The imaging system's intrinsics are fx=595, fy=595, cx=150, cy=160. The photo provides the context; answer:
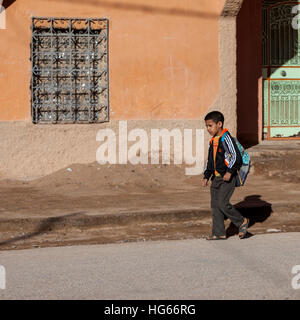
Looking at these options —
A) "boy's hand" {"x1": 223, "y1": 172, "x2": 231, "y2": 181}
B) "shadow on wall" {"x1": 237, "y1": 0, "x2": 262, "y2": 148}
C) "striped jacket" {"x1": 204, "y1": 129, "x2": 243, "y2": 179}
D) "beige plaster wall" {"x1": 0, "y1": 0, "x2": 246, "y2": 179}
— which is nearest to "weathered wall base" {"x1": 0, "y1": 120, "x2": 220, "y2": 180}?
"beige plaster wall" {"x1": 0, "y1": 0, "x2": 246, "y2": 179}

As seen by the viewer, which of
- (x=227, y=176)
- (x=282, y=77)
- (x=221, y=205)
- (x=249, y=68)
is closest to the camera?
(x=227, y=176)

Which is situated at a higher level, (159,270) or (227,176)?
(227,176)

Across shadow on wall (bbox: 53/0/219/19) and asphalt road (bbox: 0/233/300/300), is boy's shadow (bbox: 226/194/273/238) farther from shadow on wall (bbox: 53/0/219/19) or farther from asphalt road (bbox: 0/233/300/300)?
shadow on wall (bbox: 53/0/219/19)

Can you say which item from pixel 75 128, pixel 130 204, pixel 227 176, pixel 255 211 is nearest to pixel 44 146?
pixel 75 128

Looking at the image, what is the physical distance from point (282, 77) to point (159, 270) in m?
9.51

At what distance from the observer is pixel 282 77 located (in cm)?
1362

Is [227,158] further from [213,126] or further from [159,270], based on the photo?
[159,270]

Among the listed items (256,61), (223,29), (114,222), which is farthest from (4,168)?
(256,61)

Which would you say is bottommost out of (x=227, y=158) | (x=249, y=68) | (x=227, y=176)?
(x=227, y=176)

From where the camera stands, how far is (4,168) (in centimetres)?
1063

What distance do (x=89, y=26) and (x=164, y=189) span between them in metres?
3.38

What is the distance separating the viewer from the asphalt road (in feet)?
14.3

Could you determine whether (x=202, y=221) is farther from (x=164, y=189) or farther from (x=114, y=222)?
(x=164, y=189)

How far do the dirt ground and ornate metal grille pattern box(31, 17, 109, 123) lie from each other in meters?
1.06
